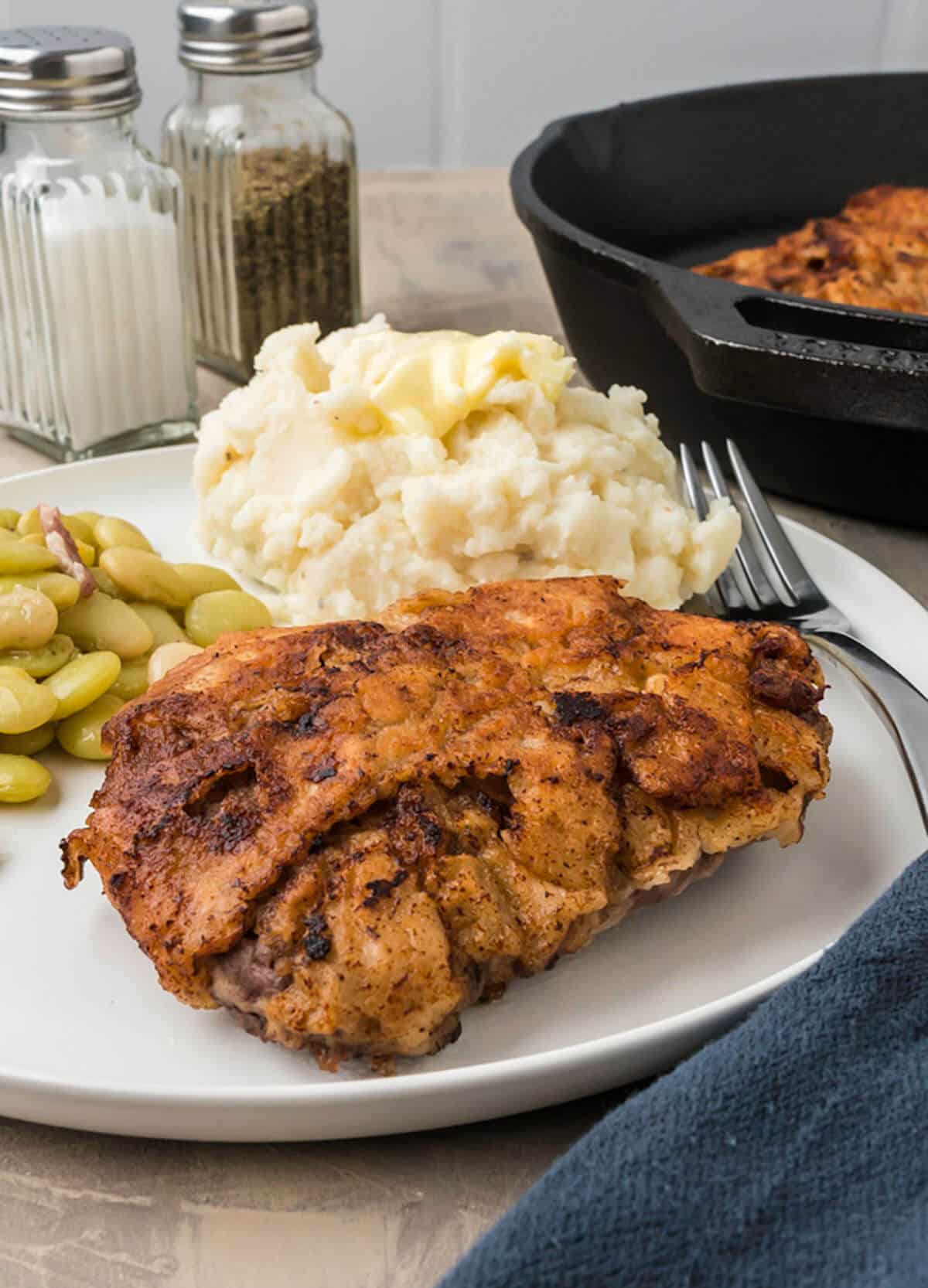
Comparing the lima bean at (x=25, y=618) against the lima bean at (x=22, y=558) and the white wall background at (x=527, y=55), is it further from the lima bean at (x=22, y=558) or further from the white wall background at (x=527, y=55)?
the white wall background at (x=527, y=55)

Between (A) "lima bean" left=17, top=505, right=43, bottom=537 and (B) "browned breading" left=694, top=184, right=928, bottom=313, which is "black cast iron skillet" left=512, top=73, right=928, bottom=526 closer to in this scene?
(B) "browned breading" left=694, top=184, right=928, bottom=313

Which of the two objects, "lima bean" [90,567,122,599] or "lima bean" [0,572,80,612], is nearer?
"lima bean" [0,572,80,612]

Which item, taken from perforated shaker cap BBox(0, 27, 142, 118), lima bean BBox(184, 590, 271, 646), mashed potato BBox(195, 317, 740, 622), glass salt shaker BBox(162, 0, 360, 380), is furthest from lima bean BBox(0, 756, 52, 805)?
glass salt shaker BBox(162, 0, 360, 380)

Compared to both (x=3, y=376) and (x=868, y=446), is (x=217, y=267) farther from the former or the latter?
(x=868, y=446)

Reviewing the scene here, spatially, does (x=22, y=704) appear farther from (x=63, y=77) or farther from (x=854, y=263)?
(x=854, y=263)

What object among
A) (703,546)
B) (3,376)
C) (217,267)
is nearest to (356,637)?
(703,546)

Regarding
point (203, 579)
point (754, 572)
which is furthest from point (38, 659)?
point (754, 572)
